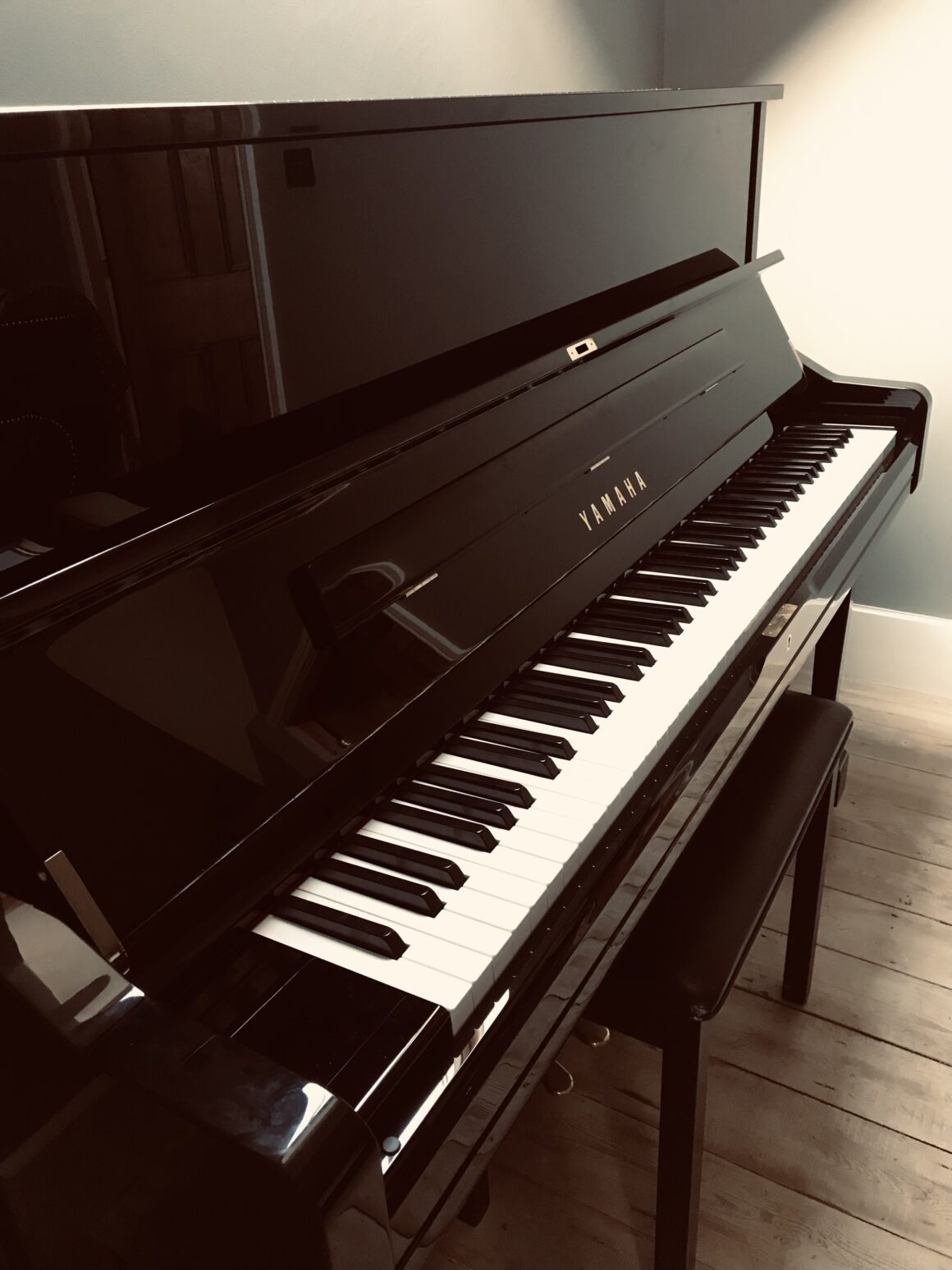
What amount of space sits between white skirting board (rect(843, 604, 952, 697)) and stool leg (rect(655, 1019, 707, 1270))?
1665 millimetres

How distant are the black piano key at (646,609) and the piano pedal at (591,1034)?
0.68 metres

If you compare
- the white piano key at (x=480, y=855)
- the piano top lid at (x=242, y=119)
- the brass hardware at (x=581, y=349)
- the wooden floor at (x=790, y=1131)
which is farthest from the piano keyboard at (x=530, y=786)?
the wooden floor at (x=790, y=1131)

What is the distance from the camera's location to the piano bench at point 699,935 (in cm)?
92

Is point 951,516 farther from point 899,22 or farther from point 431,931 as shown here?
point 431,931

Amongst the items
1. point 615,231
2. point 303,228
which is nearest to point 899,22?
point 615,231

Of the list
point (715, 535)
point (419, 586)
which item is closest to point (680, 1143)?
point (419, 586)

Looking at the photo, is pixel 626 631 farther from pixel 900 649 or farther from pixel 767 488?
pixel 900 649

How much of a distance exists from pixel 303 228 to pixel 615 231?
622mm

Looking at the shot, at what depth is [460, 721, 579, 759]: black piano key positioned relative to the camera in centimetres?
86

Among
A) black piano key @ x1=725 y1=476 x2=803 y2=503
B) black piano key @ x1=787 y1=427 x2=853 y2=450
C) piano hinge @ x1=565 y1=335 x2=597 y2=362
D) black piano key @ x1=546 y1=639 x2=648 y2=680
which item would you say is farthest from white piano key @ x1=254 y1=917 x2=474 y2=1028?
black piano key @ x1=787 y1=427 x2=853 y2=450

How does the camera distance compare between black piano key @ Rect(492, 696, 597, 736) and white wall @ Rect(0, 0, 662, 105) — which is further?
white wall @ Rect(0, 0, 662, 105)

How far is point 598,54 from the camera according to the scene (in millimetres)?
A: 2043

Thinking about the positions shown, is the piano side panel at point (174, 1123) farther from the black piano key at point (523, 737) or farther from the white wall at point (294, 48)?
the white wall at point (294, 48)

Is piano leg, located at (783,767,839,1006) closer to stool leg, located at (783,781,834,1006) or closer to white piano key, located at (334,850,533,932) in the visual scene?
stool leg, located at (783,781,834,1006)
